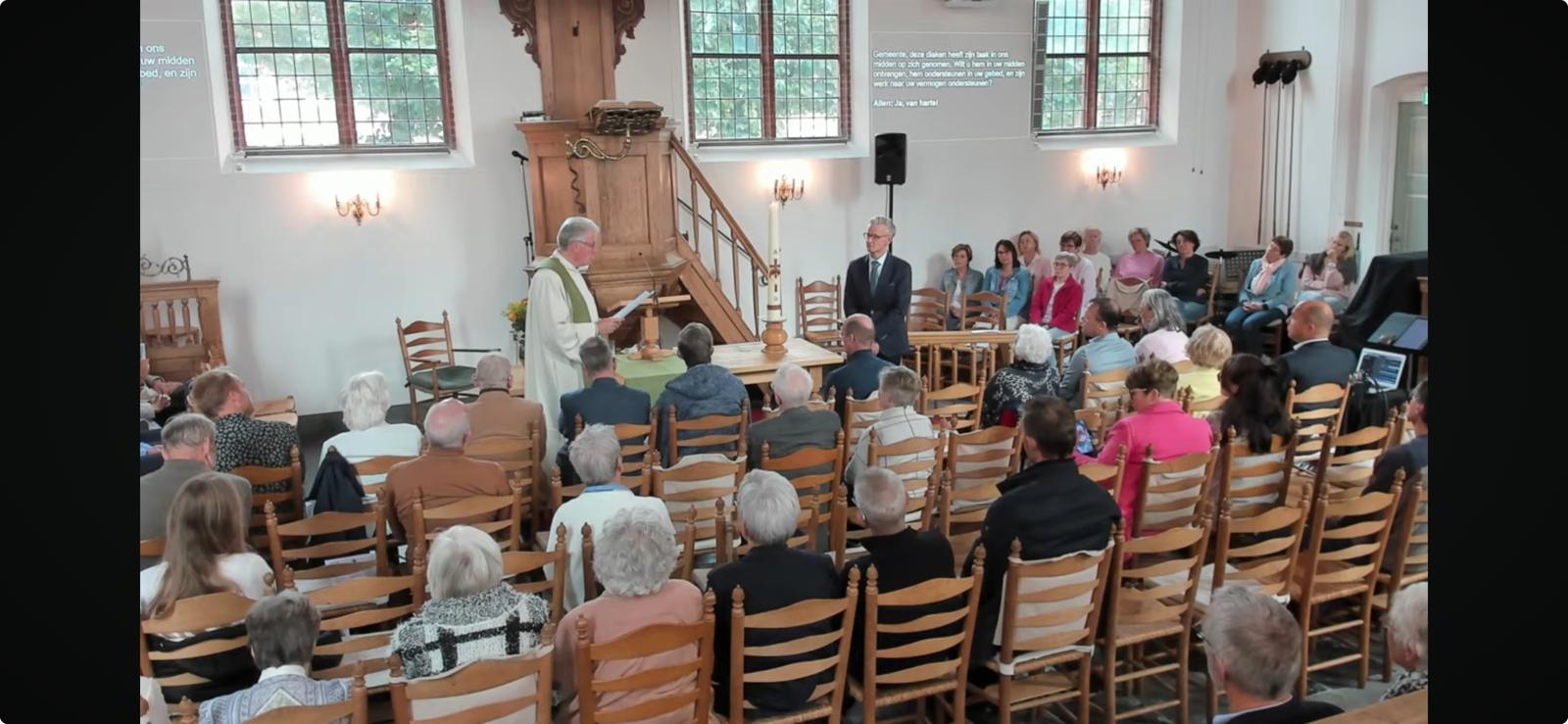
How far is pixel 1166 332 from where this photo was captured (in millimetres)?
6348

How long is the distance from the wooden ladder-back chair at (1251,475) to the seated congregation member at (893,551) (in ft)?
4.49

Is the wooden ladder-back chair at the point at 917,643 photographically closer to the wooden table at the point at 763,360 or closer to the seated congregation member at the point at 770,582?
the seated congregation member at the point at 770,582

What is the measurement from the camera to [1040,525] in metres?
3.43

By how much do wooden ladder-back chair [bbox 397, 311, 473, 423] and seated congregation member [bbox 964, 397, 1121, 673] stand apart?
17.3 ft

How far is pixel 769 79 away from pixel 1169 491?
266 inches

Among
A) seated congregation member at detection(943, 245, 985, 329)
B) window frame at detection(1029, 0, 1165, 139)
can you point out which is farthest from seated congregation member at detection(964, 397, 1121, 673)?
window frame at detection(1029, 0, 1165, 139)

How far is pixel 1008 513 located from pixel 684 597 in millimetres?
1102

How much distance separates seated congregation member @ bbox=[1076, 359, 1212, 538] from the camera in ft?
14.1

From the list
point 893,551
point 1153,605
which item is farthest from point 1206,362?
point 893,551

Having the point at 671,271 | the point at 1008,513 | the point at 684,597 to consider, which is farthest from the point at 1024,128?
the point at 684,597

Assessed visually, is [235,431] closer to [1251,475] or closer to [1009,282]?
[1251,475]

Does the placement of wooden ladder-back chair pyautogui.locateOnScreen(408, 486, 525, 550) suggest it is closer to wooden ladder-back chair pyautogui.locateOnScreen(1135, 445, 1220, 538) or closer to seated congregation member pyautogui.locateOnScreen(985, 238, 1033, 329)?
wooden ladder-back chair pyautogui.locateOnScreen(1135, 445, 1220, 538)

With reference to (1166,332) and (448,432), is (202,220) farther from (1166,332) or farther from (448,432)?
(1166,332)

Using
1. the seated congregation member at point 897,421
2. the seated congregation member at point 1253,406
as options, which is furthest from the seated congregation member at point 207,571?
the seated congregation member at point 1253,406
